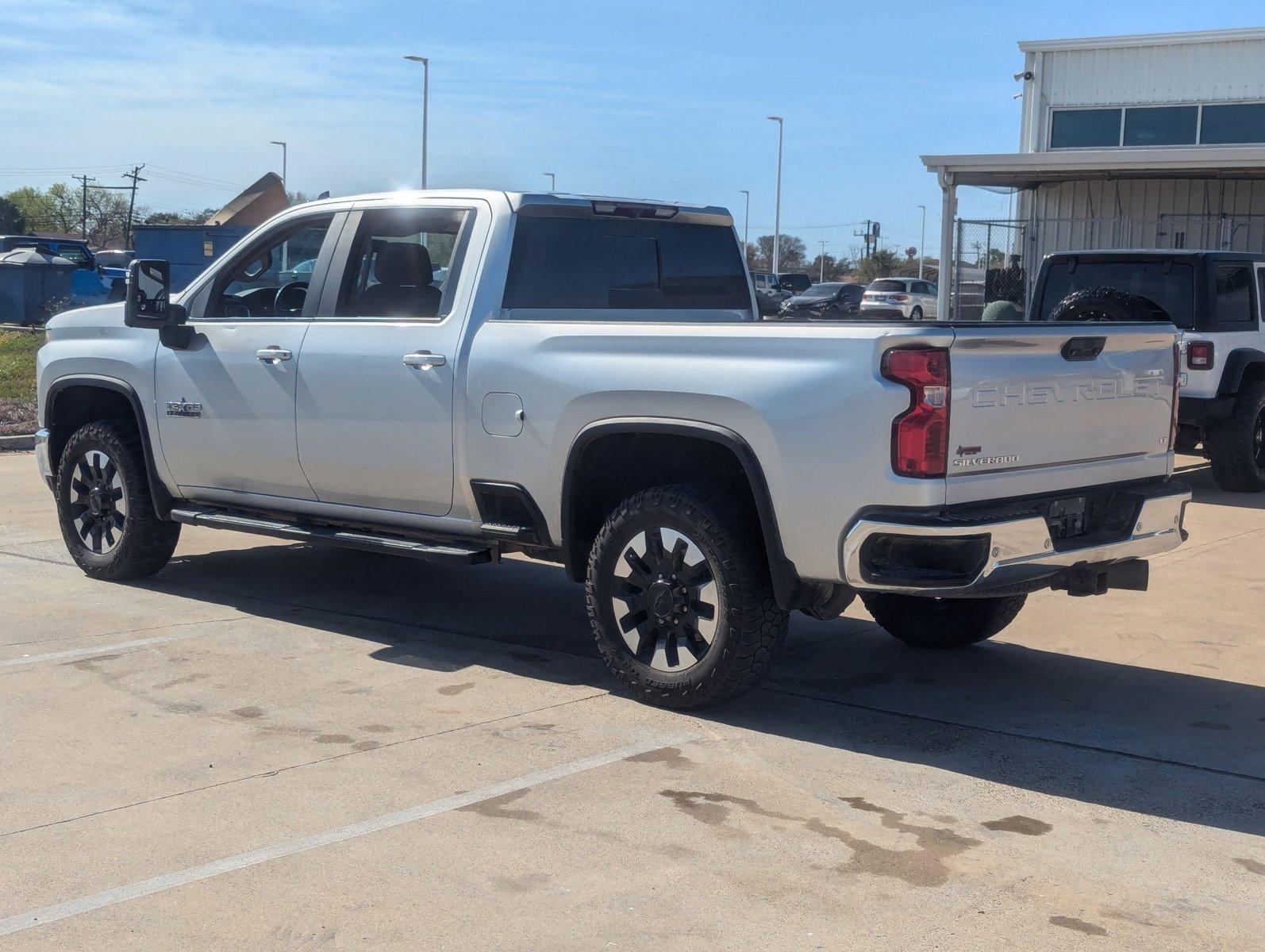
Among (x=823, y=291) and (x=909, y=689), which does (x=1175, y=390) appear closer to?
(x=909, y=689)

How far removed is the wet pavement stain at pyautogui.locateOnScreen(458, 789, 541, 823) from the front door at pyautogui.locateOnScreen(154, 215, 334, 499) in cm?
260

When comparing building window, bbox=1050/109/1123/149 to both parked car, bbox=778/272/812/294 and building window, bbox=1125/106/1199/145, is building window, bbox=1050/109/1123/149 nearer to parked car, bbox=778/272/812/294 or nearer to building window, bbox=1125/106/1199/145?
building window, bbox=1125/106/1199/145

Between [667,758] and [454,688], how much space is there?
3.94 ft

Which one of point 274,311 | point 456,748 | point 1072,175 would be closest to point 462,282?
point 274,311

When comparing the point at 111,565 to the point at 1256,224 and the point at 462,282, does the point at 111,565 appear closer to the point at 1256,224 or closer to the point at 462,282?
the point at 462,282

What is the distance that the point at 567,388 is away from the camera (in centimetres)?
554

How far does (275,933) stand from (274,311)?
4068mm

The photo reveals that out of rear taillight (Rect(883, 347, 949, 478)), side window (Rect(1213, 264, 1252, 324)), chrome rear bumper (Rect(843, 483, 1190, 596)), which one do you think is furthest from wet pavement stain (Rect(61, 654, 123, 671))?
side window (Rect(1213, 264, 1252, 324))

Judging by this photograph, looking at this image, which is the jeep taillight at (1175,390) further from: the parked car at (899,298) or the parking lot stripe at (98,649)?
the parked car at (899,298)

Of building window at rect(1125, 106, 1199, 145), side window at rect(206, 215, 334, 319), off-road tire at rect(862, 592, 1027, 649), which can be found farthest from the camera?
building window at rect(1125, 106, 1199, 145)

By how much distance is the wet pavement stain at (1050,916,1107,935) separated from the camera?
3619 millimetres

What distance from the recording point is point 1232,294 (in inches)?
458

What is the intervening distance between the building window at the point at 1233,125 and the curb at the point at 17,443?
59.7 feet

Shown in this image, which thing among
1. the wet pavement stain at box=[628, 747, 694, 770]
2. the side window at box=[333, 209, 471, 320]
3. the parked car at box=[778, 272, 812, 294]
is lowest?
the wet pavement stain at box=[628, 747, 694, 770]
